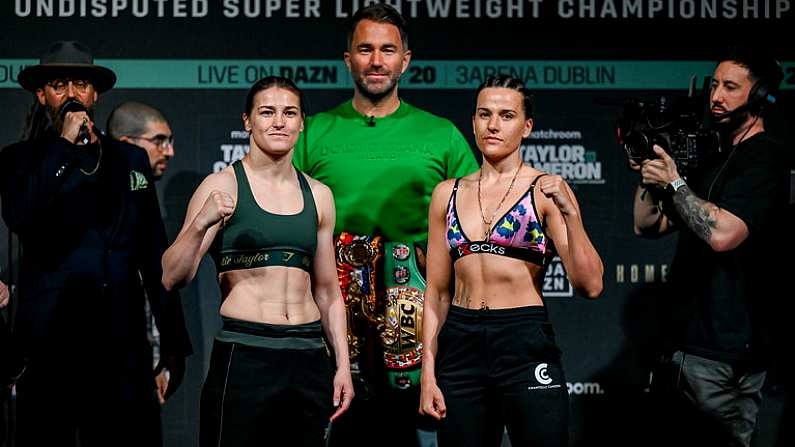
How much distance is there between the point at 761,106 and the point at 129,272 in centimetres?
259

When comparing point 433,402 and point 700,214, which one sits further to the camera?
point 700,214

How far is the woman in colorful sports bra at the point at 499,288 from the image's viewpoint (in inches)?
130

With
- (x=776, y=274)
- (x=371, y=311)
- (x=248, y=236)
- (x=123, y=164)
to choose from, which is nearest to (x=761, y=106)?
(x=776, y=274)

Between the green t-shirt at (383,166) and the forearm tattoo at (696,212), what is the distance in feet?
2.73

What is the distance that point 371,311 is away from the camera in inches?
157

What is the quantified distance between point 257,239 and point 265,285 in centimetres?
16

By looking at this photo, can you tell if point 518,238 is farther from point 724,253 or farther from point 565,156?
point 565,156

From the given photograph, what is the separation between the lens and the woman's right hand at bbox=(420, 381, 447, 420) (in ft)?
11.2

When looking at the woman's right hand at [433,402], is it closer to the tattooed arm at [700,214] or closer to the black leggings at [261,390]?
the black leggings at [261,390]

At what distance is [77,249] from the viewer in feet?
12.6

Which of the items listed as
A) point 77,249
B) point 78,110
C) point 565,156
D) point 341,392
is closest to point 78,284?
point 77,249

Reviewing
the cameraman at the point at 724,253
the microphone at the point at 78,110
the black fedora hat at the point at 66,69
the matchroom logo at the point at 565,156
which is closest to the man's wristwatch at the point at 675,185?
the cameraman at the point at 724,253

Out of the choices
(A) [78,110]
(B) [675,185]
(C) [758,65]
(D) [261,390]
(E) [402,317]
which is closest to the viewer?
(D) [261,390]

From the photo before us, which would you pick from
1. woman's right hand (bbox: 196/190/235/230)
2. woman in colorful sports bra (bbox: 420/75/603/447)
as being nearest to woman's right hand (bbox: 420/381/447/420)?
woman in colorful sports bra (bbox: 420/75/603/447)
